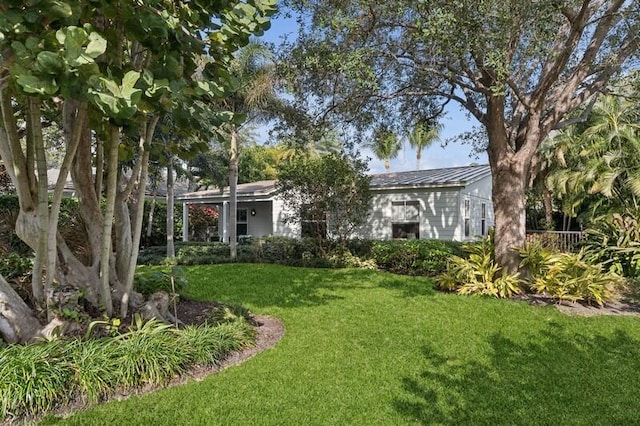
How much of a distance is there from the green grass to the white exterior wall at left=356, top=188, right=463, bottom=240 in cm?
682

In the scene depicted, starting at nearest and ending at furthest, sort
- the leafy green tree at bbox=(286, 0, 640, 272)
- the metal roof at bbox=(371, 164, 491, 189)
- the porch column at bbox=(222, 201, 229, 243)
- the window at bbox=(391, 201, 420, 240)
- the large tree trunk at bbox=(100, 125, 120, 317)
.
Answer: the large tree trunk at bbox=(100, 125, 120, 317)
the leafy green tree at bbox=(286, 0, 640, 272)
the metal roof at bbox=(371, 164, 491, 189)
the window at bbox=(391, 201, 420, 240)
the porch column at bbox=(222, 201, 229, 243)

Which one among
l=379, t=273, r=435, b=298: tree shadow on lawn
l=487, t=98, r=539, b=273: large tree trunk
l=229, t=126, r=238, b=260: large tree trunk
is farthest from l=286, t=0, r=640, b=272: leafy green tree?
l=229, t=126, r=238, b=260: large tree trunk

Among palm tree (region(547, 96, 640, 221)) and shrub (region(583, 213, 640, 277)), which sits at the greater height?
palm tree (region(547, 96, 640, 221))

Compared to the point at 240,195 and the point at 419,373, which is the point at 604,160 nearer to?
the point at 419,373

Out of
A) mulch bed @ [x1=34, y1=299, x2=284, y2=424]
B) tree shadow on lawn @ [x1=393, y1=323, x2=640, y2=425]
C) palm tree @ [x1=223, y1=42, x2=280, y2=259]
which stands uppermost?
palm tree @ [x1=223, y1=42, x2=280, y2=259]

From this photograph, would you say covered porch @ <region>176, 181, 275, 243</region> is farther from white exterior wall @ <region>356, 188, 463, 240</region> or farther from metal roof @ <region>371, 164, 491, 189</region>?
metal roof @ <region>371, 164, 491, 189</region>

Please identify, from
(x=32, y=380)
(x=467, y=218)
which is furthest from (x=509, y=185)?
(x=32, y=380)

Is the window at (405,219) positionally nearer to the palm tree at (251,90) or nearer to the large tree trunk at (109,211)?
the palm tree at (251,90)

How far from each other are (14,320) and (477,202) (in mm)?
15057

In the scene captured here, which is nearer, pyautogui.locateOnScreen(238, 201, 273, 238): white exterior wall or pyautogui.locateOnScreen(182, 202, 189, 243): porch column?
pyautogui.locateOnScreen(182, 202, 189, 243): porch column

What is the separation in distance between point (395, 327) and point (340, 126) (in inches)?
222

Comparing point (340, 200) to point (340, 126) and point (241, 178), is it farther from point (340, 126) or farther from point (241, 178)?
point (241, 178)

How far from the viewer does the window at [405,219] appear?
15.0 metres

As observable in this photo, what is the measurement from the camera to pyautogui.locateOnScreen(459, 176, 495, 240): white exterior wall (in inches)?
582
